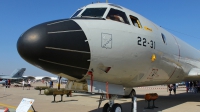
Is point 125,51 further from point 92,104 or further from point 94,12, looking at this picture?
point 92,104

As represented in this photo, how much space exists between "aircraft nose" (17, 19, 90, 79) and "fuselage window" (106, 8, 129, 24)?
176 centimetres

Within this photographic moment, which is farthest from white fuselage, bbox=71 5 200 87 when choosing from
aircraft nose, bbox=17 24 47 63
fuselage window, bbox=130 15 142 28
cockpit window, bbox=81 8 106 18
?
aircraft nose, bbox=17 24 47 63

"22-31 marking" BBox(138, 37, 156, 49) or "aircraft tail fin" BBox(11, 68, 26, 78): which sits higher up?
"22-31 marking" BBox(138, 37, 156, 49)

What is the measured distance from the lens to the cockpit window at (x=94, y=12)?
7.74 m

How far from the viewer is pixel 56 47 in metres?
6.08

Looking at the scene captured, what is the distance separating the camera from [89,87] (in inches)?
281

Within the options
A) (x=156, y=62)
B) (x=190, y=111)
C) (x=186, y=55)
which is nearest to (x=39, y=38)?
(x=156, y=62)

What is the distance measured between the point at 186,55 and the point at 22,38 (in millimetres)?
11045

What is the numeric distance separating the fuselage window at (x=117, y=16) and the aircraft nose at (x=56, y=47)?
1.76 m

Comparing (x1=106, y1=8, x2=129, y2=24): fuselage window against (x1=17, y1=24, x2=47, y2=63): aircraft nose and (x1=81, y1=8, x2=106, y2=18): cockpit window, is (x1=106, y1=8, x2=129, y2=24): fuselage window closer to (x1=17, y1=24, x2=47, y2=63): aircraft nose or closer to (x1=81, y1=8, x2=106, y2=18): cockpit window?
(x1=81, y1=8, x2=106, y2=18): cockpit window

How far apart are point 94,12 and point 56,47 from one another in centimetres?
253

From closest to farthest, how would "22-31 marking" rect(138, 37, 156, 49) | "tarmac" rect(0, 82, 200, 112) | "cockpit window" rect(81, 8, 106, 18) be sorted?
1. "cockpit window" rect(81, 8, 106, 18)
2. "22-31 marking" rect(138, 37, 156, 49)
3. "tarmac" rect(0, 82, 200, 112)

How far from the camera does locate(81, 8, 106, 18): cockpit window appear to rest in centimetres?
774

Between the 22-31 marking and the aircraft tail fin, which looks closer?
the 22-31 marking
